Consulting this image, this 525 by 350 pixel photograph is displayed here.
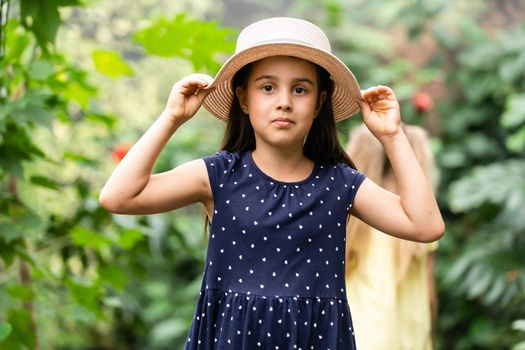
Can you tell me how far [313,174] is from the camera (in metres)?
2.49

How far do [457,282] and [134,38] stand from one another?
4297mm

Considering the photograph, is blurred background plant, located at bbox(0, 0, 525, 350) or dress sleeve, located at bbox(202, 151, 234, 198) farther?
blurred background plant, located at bbox(0, 0, 525, 350)

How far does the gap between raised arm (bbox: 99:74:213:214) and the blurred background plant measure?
1.33m

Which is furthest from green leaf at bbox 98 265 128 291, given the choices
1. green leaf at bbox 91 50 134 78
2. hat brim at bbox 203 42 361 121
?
hat brim at bbox 203 42 361 121

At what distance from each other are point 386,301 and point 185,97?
1.97 meters

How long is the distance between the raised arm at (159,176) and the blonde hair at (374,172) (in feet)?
5.64

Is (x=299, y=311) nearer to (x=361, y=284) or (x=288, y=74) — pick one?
(x=288, y=74)

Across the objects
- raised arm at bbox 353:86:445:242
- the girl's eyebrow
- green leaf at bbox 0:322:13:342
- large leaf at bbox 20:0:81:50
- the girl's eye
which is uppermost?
large leaf at bbox 20:0:81:50

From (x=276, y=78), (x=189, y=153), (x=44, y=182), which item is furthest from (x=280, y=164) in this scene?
(x=189, y=153)

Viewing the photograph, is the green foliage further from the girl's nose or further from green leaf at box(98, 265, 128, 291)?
the girl's nose

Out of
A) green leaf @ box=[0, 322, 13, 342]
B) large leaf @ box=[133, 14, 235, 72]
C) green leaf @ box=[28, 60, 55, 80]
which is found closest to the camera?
green leaf @ box=[0, 322, 13, 342]

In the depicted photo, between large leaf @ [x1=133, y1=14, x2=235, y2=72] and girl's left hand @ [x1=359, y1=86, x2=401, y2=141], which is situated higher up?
large leaf @ [x1=133, y1=14, x2=235, y2=72]

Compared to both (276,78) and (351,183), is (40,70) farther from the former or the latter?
(351,183)

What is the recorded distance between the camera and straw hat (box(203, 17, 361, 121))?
2359 millimetres
